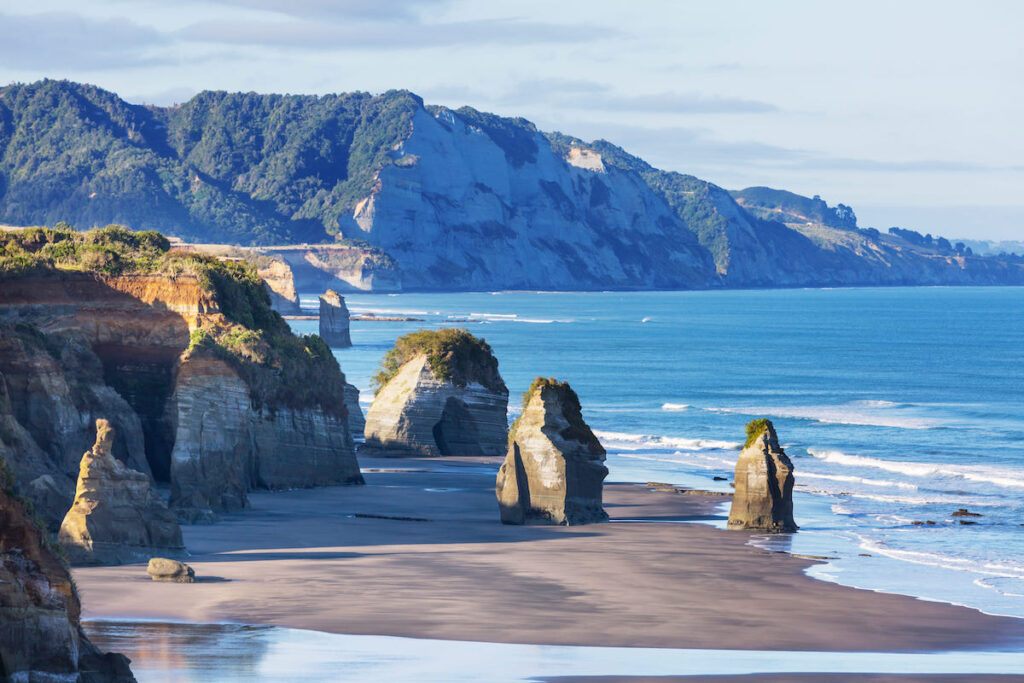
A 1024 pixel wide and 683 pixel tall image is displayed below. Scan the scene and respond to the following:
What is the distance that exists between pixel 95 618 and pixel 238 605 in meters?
2.61

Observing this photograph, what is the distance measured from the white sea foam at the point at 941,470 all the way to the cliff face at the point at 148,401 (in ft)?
71.1

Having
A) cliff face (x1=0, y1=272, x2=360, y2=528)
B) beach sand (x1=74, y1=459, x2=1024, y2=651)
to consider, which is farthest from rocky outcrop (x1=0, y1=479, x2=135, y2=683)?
cliff face (x1=0, y1=272, x2=360, y2=528)

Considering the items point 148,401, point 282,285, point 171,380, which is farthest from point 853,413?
point 282,285

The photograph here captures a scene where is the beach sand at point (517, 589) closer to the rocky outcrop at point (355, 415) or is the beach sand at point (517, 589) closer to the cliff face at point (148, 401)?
the cliff face at point (148, 401)

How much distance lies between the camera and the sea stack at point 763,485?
3444 centimetres

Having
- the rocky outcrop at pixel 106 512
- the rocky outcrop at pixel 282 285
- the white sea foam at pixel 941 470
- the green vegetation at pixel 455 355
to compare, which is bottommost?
the white sea foam at pixel 941 470

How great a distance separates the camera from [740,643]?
2219 cm

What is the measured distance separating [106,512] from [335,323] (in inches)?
3746

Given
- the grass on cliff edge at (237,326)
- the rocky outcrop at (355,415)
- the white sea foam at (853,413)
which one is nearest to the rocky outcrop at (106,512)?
the grass on cliff edge at (237,326)

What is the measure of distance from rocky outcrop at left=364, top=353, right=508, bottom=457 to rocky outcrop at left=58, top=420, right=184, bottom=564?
2343 centimetres

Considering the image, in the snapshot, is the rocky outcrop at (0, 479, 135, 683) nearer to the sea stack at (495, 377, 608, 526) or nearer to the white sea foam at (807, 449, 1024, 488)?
the sea stack at (495, 377, 608, 526)

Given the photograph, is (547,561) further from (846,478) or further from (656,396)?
(656,396)

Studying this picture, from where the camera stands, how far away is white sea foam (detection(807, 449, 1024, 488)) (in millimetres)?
47562

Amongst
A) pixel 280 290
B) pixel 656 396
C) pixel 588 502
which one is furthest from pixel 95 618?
pixel 280 290
